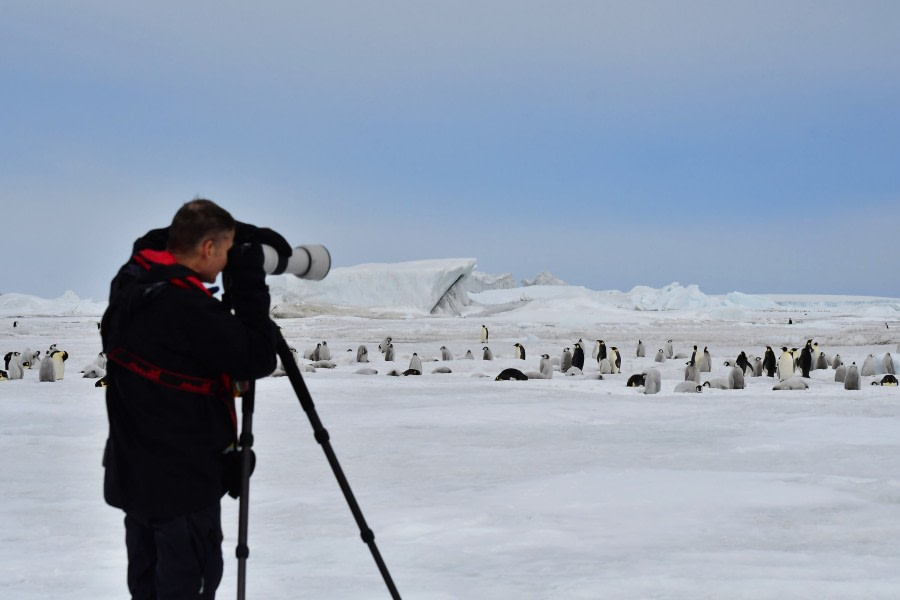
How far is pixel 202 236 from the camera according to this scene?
179cm

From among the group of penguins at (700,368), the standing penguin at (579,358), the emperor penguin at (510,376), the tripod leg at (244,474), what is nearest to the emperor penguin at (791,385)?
the group of penguins at (700,368)

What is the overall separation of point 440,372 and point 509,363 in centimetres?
348

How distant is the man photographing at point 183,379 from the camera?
Answer: 1729 mm

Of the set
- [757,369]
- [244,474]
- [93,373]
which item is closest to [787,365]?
[757,369]

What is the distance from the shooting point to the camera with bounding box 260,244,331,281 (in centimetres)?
192

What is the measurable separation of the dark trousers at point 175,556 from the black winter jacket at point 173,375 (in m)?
0.04

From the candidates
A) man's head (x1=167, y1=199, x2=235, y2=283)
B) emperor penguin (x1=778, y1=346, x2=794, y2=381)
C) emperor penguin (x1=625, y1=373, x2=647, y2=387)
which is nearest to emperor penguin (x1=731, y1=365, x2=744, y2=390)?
emperor penguin (x1=625, y1=373, x2=647, y2=387)

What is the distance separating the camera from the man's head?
12 centimetres

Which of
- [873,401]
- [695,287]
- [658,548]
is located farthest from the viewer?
[695,287]

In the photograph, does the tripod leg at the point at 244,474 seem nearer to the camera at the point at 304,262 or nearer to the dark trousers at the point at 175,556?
the dark trousers at the point at 175,556

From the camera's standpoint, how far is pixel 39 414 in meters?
8.00

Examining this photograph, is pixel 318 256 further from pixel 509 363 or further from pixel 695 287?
pixel 695 287

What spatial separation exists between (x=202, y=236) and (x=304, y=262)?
302 mm

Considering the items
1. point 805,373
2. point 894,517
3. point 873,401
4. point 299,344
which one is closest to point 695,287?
point 299,344
